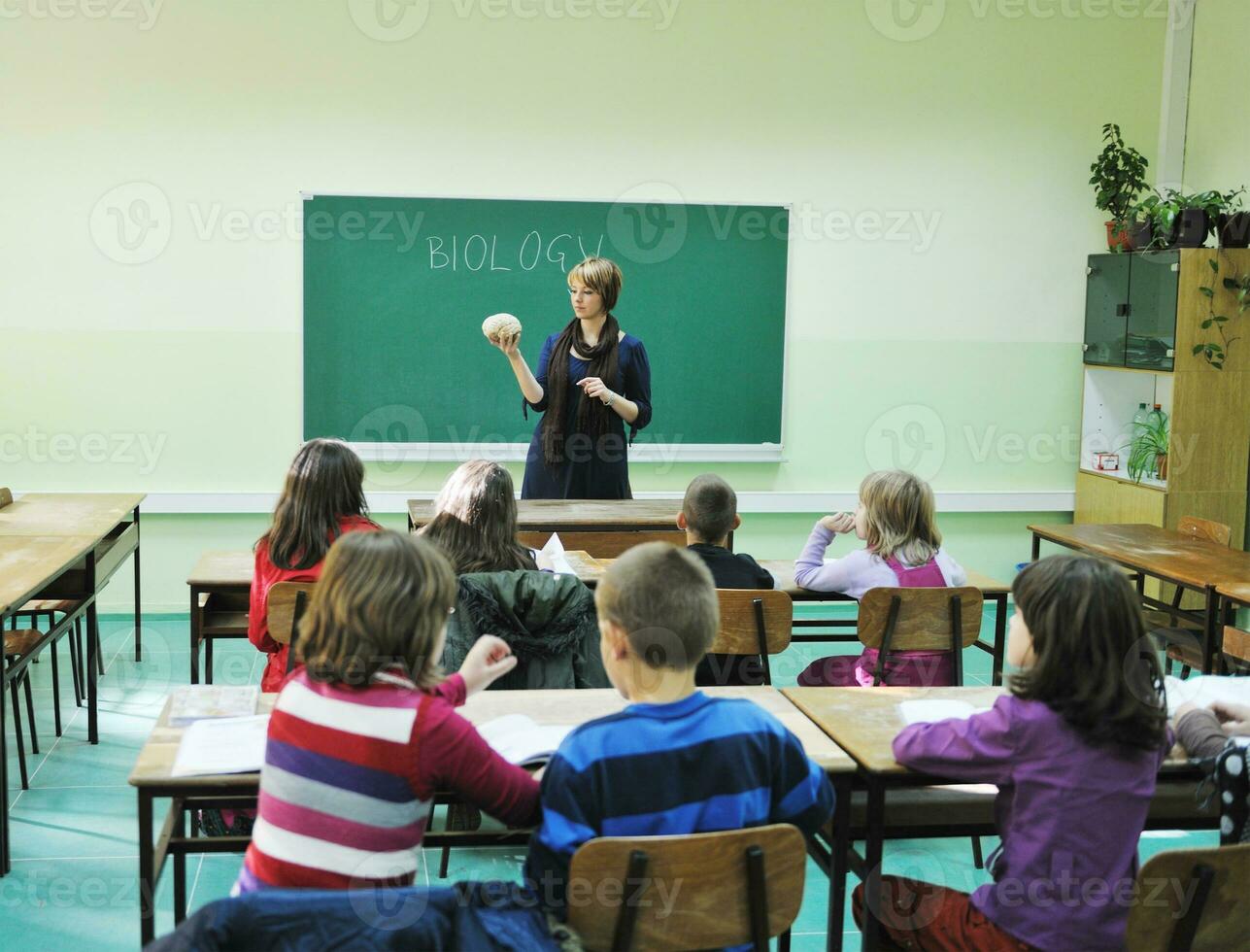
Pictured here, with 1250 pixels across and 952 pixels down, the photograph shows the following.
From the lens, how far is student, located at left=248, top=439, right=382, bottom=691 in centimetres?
308

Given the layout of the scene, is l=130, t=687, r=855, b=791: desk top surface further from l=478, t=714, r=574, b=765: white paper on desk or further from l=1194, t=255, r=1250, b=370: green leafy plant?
l=1194, t=255, r=1250, b=370: green leafy plant

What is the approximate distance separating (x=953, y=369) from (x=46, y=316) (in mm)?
4288

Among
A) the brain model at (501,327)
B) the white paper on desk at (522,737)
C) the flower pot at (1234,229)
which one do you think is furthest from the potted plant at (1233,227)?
the white paper on desk at (522,737)

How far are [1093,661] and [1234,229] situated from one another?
4499mm

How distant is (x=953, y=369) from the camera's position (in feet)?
21.1

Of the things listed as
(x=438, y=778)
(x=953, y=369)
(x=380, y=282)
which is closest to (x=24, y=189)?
(x=380, y=282)

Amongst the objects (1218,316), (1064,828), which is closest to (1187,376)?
(1218,316)

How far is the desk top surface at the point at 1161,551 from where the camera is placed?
4238mm

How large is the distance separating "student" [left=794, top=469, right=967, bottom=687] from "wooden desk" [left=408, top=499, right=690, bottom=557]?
0.75m

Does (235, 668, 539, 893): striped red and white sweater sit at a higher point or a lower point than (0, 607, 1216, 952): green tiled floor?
higher

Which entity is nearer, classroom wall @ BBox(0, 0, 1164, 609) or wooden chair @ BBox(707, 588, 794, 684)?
wooden chair @ BBox(707, 588, 794, 684)

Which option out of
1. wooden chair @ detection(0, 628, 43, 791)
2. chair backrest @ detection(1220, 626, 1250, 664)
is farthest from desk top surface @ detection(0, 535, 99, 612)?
chair backrest @ detection(1220, 626, 1250, 664)

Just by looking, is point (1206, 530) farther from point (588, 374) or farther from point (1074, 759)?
point (1074, 759)

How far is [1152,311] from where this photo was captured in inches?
234
